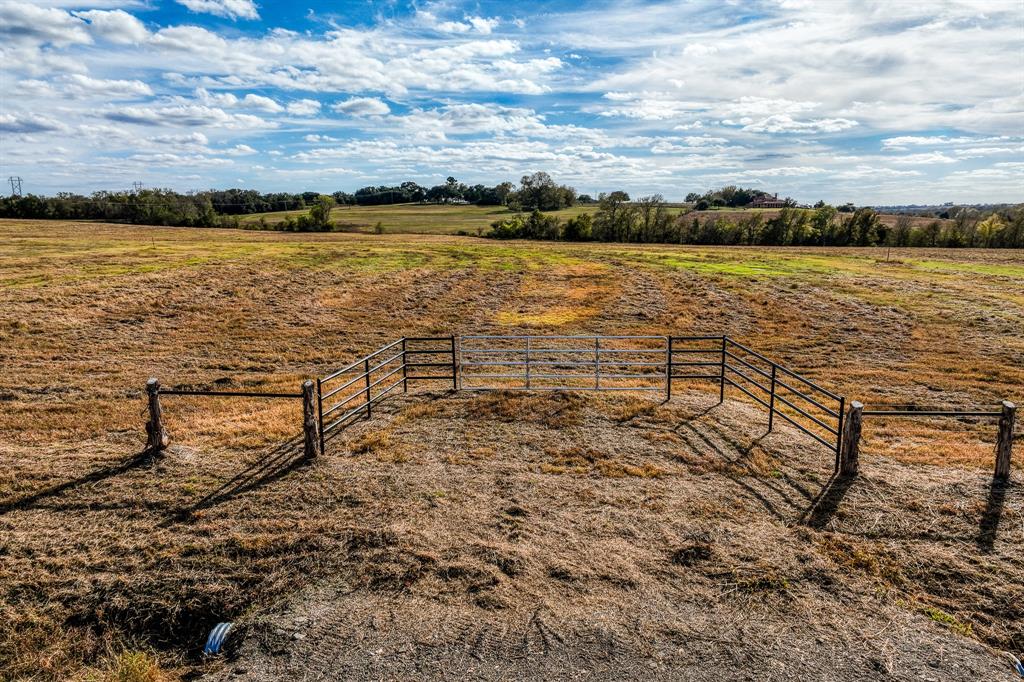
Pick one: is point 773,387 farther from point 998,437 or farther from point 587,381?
point 587,381

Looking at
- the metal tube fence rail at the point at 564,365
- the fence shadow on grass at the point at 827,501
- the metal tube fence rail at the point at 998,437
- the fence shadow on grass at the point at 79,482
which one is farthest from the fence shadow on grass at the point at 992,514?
the fence shadow on grass at the point at 79,482

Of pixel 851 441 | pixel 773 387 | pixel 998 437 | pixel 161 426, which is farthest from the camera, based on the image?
pixel 773 387

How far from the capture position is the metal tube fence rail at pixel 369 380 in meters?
10.2

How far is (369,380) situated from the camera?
12.6 metres

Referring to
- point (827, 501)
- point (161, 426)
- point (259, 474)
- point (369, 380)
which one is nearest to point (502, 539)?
point (259, 474)

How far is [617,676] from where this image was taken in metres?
5.01

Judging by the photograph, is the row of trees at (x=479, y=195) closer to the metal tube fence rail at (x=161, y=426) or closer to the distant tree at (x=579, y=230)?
the distant tree at (x=579, y=230)

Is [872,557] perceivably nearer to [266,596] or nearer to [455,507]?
[455,507]

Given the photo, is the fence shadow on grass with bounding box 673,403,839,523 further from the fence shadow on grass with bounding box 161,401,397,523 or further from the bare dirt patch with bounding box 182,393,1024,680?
the fence shadow on grass with bounding box 161,401,397,523

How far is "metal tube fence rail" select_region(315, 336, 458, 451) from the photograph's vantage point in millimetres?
10227

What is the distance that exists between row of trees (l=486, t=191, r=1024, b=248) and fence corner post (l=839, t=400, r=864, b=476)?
67.8 meters

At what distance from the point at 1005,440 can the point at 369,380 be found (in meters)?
11.1

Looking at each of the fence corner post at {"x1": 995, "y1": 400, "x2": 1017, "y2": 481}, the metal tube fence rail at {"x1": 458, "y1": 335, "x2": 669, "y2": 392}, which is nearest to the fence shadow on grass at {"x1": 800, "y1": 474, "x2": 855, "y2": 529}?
the fence corner post at {"x1": 995, "y1": 400, "x2": 1017, "y2": 481}

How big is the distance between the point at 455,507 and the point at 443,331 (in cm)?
1602
